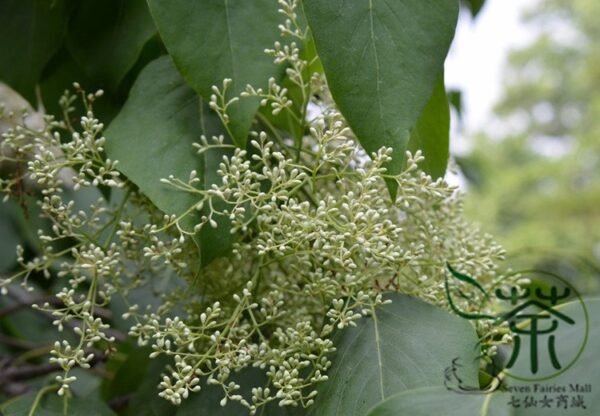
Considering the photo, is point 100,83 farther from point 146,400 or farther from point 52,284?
point 52,284

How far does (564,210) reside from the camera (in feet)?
35.9

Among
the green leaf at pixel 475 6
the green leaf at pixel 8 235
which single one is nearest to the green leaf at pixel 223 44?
the green leaf at pixel 475 6

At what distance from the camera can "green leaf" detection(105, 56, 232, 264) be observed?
747 mm

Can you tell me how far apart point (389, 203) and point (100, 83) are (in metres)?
0.36

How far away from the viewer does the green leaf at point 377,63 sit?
0.72 m

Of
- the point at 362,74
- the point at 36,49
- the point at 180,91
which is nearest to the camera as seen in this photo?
the point at 362,74

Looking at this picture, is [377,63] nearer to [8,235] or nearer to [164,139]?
[164,139]

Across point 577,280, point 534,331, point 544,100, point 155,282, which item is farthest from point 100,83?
point 544,100

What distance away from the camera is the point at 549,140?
15.3 meters

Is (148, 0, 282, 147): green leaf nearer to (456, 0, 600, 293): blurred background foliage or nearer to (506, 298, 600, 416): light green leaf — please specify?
(506, 298, 600, 416): light green leaf

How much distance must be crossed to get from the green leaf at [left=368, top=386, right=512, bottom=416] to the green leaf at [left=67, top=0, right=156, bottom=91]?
0.47 meters

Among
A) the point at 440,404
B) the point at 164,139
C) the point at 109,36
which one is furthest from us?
the point at 109,36

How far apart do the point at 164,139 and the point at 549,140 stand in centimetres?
1537

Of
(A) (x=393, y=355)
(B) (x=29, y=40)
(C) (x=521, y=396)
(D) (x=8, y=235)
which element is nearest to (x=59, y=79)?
(B) (x=29, y=40)
